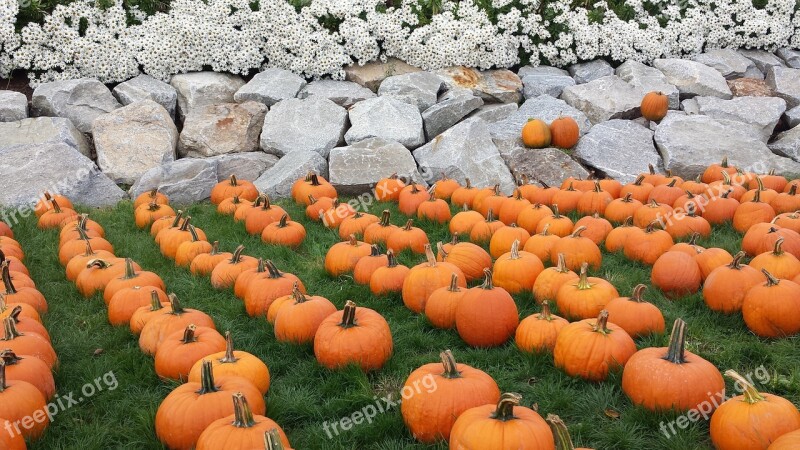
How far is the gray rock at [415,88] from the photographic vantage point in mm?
8844

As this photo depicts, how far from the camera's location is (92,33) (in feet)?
29.1

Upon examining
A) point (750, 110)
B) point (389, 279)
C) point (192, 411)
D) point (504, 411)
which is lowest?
point (750, 110)

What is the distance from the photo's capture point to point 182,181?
7.35 meters

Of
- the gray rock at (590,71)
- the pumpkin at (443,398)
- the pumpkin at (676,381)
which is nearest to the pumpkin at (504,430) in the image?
the pumpkin at (443,398)

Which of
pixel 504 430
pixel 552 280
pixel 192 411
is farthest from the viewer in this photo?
pixel 552 280

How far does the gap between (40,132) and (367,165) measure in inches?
140

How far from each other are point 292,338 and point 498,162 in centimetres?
445

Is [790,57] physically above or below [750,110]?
above

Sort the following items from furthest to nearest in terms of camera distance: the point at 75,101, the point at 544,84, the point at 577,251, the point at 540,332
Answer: the point at 544,84 → the point at 75,101 → the point at 577,251 → the point at 540,332

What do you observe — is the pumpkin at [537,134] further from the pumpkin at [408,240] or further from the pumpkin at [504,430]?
the pumpkin at [504,430]

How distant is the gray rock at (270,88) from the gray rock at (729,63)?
5758mm

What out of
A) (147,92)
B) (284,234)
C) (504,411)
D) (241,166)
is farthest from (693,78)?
(504,411)

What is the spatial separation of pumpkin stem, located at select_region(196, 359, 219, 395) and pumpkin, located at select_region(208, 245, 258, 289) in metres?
1.74

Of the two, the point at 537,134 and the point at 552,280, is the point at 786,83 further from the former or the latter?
the point at 552,280
